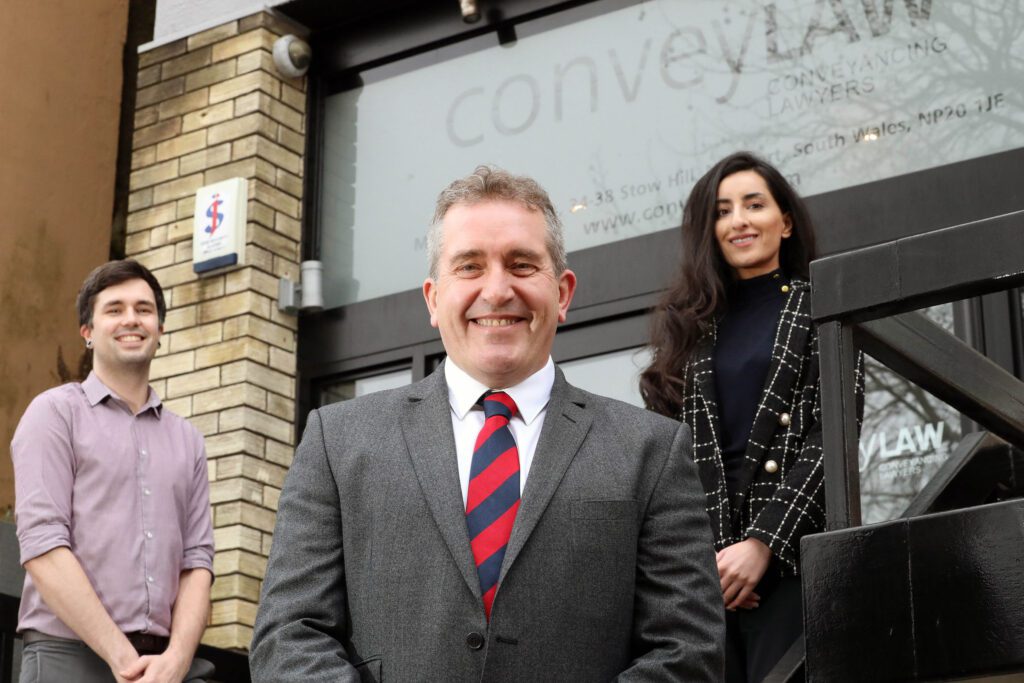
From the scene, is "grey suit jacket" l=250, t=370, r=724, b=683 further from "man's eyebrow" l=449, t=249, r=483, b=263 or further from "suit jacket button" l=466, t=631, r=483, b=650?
"man's eyebrow" l=449, t=249, r=483, b=263

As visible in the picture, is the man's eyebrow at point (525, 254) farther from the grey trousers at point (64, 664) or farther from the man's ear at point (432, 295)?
the grey trousers at point (64, 664)

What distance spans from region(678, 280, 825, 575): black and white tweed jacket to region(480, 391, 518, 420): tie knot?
3.88 ft

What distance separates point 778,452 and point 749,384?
0.23 metres

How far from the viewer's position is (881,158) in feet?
19.1

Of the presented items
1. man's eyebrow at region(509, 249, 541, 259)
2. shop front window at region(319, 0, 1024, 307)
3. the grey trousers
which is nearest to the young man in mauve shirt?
the grey trousers

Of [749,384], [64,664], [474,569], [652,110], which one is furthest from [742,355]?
[652,110]

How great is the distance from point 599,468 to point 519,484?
0.15 m

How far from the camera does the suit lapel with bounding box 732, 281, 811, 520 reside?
4.01 meters

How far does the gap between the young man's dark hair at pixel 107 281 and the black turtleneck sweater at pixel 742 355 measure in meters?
1.72

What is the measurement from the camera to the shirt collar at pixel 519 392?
2.92 metres

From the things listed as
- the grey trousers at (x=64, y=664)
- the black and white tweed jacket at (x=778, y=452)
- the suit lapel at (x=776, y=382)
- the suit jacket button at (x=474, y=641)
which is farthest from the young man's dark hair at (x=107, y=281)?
the suit jacket button at (x=474, y=641)

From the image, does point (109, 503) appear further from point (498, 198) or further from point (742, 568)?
point (498, 198)

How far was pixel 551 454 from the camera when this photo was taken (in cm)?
283

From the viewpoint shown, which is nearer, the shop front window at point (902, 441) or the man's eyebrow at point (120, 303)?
the man's eyebrow at point (120, 303)
